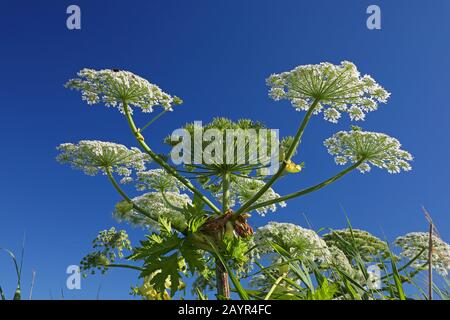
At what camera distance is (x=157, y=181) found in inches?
357

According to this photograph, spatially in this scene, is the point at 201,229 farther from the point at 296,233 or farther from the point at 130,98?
the point at 130,98

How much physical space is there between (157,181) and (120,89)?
193 centimetres

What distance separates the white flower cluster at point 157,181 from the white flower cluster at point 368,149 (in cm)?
287

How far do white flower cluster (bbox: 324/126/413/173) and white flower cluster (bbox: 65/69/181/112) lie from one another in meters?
2.83

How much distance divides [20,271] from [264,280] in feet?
17.7

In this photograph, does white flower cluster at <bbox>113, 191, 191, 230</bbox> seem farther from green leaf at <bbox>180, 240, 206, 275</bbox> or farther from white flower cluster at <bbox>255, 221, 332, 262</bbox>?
green leaf at <bbox>180, 240, 206, 275</bbox>

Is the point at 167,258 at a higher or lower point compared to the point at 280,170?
lower

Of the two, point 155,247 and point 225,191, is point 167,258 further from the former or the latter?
point 225,191

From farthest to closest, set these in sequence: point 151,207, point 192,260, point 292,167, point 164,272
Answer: point 151,207, point 292,167, point 192,260, point 164,272

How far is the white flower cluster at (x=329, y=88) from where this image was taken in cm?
731

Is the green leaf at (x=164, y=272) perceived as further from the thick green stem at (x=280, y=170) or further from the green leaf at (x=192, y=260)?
the thick green stem at (x=280, y=170)

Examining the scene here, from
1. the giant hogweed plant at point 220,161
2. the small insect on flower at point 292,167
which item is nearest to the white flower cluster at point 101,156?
the giant hogweed plant at point 220,161

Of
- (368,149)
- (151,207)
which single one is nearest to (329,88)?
(368,149)
